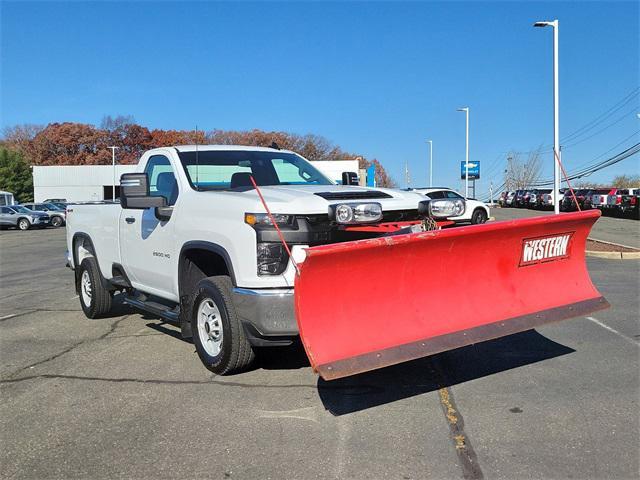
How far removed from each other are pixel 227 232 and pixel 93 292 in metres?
3.57

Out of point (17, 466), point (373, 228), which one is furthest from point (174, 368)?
point (373, 228)

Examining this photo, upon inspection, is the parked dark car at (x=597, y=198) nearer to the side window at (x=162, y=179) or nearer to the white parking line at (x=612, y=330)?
the white parking line at (x=612, y=330)

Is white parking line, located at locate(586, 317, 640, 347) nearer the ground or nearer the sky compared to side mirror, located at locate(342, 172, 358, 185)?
nearer the ground

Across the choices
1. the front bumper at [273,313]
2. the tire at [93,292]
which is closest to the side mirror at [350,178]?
the front bumper at [273,313]

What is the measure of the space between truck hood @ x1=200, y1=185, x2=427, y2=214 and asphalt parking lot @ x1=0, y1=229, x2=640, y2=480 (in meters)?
1.47

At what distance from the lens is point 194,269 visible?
214 inches

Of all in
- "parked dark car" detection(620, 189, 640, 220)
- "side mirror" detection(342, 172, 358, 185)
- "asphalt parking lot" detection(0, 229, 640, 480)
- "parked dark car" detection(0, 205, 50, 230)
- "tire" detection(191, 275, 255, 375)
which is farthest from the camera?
"parked dark car" detection(0, 205, 50, 230)

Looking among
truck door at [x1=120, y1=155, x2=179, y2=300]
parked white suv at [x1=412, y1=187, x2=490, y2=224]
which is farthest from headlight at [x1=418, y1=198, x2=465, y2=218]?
parked white suv at [x1=412, y1=187, x2=490, y2=224]

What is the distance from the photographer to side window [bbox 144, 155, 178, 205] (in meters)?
5.85

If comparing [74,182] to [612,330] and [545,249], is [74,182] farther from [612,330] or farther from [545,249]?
[545,249]

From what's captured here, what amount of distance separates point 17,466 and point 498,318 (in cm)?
349

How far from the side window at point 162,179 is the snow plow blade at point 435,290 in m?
2.40

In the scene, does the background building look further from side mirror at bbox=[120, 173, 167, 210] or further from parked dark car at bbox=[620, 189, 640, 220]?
side mirror at bbox=[120, 173, 167, 210]

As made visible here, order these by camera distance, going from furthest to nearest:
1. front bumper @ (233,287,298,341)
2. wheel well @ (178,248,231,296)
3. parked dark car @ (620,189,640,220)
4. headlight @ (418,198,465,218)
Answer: parked dark car @ (620,189,640,220) → wheel well @ (178,248,231,296) → headlight @ (418,198,465,218) → front bumper @ (233,287,298,341)
